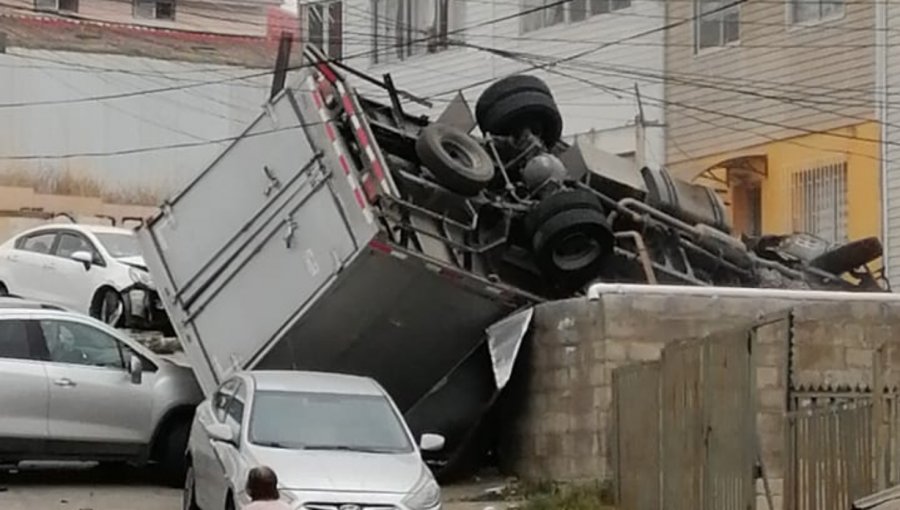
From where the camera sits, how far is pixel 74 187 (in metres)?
37.8

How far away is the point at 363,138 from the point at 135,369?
9.85ft

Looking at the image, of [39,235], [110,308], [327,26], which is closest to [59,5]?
[327,26]

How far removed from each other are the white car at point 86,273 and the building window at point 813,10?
9.88 metres

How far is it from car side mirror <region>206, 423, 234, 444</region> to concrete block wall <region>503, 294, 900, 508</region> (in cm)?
363

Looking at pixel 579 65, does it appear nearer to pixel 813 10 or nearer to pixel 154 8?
pixel 813 10

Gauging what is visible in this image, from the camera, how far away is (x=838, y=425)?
9.63 metres

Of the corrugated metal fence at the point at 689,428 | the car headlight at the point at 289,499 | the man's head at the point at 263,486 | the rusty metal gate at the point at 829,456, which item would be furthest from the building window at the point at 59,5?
the man's head at the point at 263,486

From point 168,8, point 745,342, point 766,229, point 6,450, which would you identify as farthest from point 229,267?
point 168,8

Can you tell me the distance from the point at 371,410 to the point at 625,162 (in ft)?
20.5

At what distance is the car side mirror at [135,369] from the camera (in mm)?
15031

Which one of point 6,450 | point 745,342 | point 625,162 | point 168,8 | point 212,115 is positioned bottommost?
point 6,450

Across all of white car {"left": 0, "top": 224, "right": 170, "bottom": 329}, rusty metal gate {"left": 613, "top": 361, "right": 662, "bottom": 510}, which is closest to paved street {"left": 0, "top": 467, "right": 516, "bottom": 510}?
rusty metal gate {"left": 613, "top": 361, "right": 662, "bottom": 510}

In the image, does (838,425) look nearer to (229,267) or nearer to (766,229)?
(229,267)

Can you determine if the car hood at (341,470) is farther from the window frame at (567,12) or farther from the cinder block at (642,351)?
the window frame at (567,12)
